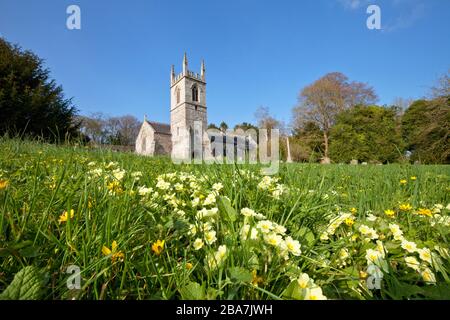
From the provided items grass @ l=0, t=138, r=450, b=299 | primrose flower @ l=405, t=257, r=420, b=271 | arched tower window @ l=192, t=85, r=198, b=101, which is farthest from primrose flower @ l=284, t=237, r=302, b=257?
arched tower window @ l=192, t=85, r=198, b=101

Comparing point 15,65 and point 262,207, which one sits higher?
point 15,65

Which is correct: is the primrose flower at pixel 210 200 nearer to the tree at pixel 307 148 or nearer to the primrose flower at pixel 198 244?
the primrose flower at pixel 198 244

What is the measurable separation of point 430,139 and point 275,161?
66.9 feet

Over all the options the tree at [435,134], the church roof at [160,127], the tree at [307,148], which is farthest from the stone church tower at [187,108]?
the tree at [307,148]

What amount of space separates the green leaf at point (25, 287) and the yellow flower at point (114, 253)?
18 centimetres

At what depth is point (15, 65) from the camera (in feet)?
44.5

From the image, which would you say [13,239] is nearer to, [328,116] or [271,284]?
[271,284]

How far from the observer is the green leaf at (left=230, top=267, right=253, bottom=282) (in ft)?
2.31

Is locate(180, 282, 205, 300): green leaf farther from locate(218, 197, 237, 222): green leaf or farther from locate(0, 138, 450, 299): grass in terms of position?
locate(218, 197, 237, 222): green leaf

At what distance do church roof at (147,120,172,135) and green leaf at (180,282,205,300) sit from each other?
39.8 m

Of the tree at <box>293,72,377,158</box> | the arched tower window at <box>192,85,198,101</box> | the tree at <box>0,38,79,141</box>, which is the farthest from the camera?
the arched tower window at <box>192,85,198,101</box>

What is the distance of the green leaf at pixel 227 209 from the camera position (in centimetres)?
111

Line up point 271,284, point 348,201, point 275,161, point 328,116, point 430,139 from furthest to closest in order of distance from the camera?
point 328,116 < point 430,139 < point 275,161 < point 348,201 < point 271,284

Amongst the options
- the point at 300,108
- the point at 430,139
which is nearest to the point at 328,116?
the point at 300,108
